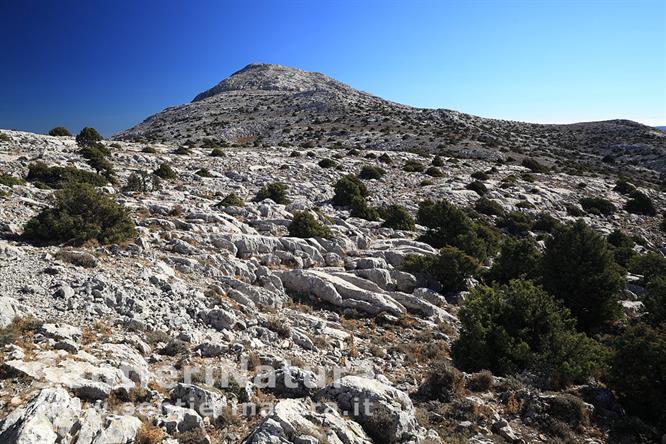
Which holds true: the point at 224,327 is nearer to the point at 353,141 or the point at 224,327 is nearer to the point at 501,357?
the point at 501,357

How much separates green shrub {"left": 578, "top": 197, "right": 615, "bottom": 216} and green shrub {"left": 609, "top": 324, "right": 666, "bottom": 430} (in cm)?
3156

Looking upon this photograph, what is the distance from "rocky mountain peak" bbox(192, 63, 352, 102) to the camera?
123 m

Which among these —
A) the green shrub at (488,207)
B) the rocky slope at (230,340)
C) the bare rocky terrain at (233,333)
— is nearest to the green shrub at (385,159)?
the green shrub at (488,207)

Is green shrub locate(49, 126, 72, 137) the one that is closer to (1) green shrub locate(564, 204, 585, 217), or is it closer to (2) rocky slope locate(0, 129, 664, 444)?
(2) rocky slope locate(0, 129, 664, 444)

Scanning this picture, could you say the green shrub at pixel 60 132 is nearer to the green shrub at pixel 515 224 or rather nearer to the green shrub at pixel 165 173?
the green shrub at pixel 165 173

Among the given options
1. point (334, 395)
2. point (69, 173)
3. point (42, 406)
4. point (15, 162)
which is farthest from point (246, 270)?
point (15, 162)

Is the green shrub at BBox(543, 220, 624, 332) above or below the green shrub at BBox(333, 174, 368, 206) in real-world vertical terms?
below

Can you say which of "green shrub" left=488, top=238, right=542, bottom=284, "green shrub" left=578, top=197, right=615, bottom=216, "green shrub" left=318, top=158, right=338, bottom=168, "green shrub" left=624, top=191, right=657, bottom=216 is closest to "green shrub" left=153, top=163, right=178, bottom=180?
"green shrub" left=318, top=158, right=338, bottom=168

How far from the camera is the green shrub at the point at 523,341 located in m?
9.16

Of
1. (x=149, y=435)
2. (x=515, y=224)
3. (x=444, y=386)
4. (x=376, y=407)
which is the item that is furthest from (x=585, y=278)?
(x=149, y=435)

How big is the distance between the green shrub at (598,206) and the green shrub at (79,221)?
123ft

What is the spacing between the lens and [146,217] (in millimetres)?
16516

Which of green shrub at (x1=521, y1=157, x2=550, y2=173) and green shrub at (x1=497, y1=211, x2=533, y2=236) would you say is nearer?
green shrub at (x1=497, y1=211, x2=533, y2=236)

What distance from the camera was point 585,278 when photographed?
601 inches
